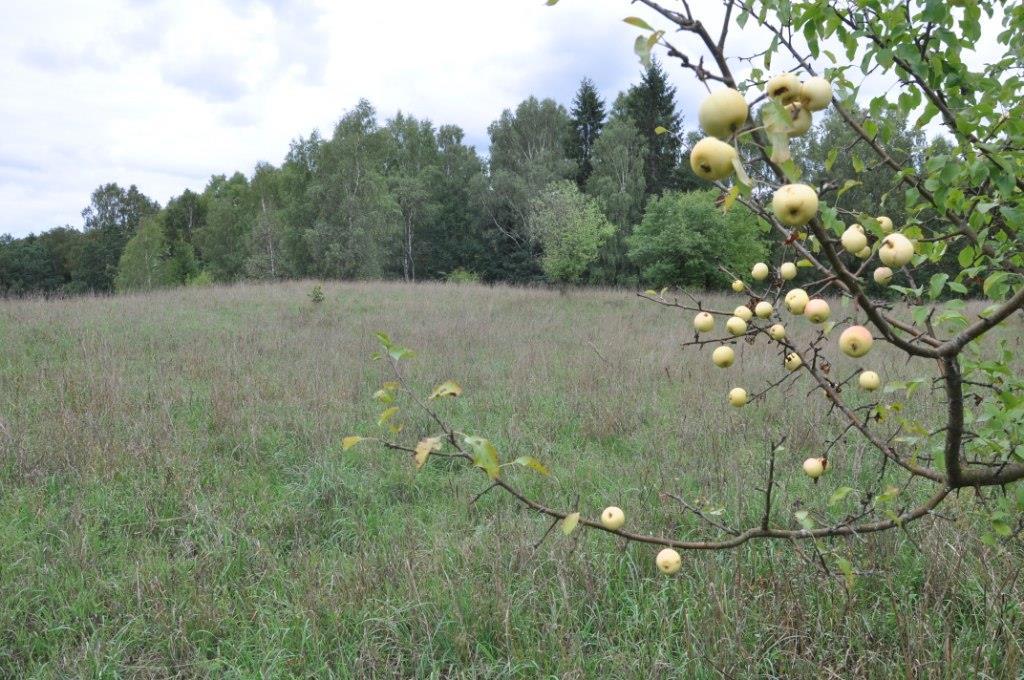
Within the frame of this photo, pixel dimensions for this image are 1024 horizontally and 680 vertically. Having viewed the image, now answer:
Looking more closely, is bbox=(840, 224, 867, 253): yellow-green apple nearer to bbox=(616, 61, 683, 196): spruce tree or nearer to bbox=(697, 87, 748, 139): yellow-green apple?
bbox=(697, 87, 748, 139): yellow-green apple

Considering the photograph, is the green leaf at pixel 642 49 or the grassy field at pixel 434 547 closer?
the green leaf at pixel 642 49

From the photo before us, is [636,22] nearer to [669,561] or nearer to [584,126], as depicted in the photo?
[669,561]

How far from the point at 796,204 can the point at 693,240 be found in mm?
17516

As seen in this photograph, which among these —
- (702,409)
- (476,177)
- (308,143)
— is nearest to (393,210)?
(476,177)

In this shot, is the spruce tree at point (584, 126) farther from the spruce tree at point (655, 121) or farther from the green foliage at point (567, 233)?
the green foliage at point (567, 233)

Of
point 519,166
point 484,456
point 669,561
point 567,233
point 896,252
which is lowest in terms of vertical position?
point 669,561

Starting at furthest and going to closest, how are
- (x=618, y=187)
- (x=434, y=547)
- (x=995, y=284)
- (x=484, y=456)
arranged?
(x=618, y=187)
(x=434, y=547)
(x=995, y=284)
(x=484, y=456)

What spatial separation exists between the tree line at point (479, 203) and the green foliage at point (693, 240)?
0.18ft

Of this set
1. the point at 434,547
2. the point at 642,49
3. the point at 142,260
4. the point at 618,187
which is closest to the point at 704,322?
the point at 642,49

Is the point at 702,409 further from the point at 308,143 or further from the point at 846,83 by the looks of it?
the point at 308,143

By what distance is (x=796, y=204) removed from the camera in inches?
23.9

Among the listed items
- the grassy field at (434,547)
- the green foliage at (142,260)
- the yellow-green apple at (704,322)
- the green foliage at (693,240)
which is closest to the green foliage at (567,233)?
the green foliage at (693,240)

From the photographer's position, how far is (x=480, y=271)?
105ft

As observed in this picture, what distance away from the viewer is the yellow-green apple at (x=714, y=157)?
1.94ft
